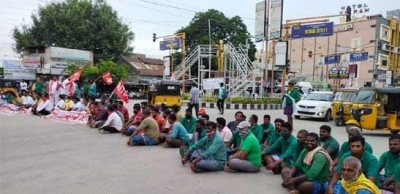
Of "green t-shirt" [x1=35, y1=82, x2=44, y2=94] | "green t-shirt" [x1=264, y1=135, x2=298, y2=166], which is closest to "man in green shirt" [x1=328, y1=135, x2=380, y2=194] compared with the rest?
"green t-shirt" [x1=264, y1=135, x2=298, y2=166]

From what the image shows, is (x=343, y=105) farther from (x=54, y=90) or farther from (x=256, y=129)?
(x=54, y=90)

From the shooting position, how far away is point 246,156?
23.6ft

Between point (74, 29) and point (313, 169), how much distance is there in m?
40.4

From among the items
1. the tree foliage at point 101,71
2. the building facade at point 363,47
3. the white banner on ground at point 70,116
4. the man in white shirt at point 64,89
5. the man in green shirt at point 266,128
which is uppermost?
the building facade at point 363,47

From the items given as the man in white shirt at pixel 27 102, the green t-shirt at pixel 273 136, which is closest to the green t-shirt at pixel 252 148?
the green t-shirt at pixel 273 136

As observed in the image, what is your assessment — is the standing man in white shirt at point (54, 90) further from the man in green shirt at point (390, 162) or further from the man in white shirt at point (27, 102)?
the man in green shirt at point (390, 162)

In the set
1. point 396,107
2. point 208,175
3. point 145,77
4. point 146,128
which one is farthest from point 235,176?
point 145,77

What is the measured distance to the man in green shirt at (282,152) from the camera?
686cm

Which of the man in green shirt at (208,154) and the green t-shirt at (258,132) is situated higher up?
the green t-shirt at (258,132)

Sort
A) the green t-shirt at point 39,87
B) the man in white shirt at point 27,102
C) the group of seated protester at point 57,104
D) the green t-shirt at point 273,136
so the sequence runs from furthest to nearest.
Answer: the green t-shirt at point 39,87 → the man in white shirt at point 27,102 → the group of seated protester at point 57,104 → the green t-shirt at point 273,136

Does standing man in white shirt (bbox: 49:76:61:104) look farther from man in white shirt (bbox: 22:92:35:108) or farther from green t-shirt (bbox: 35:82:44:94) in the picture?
green t-shirt (bbox: 35:82:44:94)

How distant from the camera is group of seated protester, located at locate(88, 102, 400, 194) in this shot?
197 inches

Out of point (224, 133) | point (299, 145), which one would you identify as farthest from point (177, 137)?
point (299, 145)

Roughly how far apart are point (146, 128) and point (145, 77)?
1685 inches
